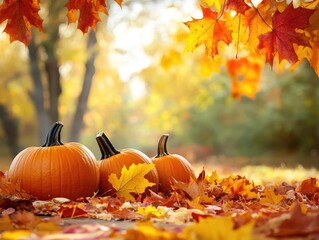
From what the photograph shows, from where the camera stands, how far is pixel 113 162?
2.95 meters

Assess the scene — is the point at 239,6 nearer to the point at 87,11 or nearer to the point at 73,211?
the point at 87,11

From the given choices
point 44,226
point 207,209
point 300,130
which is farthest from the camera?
point 300,130

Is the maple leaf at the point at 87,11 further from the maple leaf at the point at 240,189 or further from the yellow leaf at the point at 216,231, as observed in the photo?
the yellow leaf at the point at 216,231

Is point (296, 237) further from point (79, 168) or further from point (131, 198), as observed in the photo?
point (79, 168)

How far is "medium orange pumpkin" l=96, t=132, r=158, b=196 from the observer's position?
2.93 meters

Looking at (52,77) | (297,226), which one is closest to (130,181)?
(297,226)

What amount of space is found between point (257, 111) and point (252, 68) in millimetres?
5868

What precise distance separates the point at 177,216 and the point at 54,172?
37.3 inches

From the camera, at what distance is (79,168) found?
2.79 meters

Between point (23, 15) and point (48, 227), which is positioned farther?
point (23, 15)

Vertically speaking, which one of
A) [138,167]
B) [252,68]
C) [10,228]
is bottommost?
[10,228]

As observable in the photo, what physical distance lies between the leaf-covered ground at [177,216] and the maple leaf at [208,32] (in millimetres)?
701

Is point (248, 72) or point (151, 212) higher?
point (248, 72)

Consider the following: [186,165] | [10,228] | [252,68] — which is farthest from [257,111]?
[10,228]
